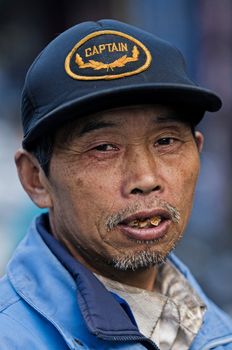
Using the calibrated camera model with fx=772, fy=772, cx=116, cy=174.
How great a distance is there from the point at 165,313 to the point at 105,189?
1.77 feet

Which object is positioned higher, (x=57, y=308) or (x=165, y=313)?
(x=57, y=308)

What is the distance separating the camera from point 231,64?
8094mm

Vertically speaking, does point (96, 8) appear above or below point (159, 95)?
below

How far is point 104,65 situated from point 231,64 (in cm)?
585

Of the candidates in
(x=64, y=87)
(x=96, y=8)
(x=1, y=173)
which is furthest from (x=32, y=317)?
(x=96, y=8)

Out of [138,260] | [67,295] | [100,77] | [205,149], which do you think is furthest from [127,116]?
[205,149]

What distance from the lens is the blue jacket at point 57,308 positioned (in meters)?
2.31

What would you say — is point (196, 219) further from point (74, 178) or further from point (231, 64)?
point (74, 178)

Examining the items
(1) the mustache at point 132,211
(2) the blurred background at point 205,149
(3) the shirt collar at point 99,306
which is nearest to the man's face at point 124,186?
(1) the mustache at point 132,211

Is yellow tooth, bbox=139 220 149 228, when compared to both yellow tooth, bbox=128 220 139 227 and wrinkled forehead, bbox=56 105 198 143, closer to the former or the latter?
yellow tooth, bbox=128 220 139 227

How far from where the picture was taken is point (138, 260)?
100.0 inches

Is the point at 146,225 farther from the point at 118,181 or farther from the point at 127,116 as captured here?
the point at 127,116

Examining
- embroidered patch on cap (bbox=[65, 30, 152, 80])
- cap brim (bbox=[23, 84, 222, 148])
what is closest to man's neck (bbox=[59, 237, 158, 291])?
cap brim (bbox=[23, 84, 222, 148])

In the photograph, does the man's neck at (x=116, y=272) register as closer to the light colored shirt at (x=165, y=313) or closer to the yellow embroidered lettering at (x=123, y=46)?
the light colored shirt at (x=165, y=313)
